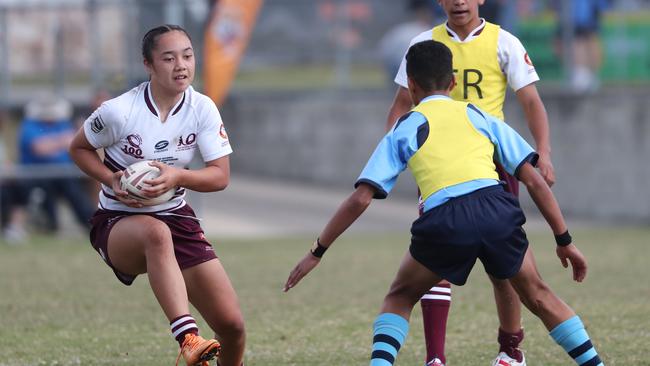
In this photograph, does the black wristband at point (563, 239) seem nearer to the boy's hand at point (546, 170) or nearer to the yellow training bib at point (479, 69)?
the boy's hand at point (546, 170)

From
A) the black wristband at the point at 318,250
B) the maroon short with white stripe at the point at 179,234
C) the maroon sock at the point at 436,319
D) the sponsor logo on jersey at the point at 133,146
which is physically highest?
the sponsor logo on jersey at the point at 133,146

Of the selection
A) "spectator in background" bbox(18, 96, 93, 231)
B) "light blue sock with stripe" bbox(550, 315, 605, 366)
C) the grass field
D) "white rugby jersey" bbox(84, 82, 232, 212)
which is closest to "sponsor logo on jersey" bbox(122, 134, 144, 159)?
"white rugby jersey" bbox(84, 82, 232, 212)

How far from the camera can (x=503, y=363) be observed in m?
6.77

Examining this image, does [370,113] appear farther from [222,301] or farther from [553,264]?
[222,301]

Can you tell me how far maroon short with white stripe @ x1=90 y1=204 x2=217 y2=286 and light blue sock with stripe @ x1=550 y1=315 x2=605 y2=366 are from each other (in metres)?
1.78

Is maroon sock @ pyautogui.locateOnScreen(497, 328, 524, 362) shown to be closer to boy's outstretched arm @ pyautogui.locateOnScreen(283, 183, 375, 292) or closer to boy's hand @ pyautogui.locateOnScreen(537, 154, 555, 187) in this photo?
boy's hand @ pyautogui.locateOnScreen(537, 154, 555, 187)

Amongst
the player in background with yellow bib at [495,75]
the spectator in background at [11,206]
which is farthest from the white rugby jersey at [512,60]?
the spectator in background at [11,206]

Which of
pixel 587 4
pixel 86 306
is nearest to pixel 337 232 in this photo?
pixel 86 306

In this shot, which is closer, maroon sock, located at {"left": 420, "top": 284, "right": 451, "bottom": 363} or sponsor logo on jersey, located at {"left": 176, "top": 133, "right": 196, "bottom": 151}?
sponsor logo on jersey, located at {"left": 176, "top": 133, "right": 196, "bottom": 151}

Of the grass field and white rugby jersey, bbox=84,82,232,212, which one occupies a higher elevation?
white rugby jersey, bbox=84,82,232,212

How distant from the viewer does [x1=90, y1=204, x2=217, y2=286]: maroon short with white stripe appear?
6.24m

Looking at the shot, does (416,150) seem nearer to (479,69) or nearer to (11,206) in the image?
(479,69)

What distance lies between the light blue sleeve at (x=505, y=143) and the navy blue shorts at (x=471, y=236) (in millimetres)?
139

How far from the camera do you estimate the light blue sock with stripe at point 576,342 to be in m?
5.82
